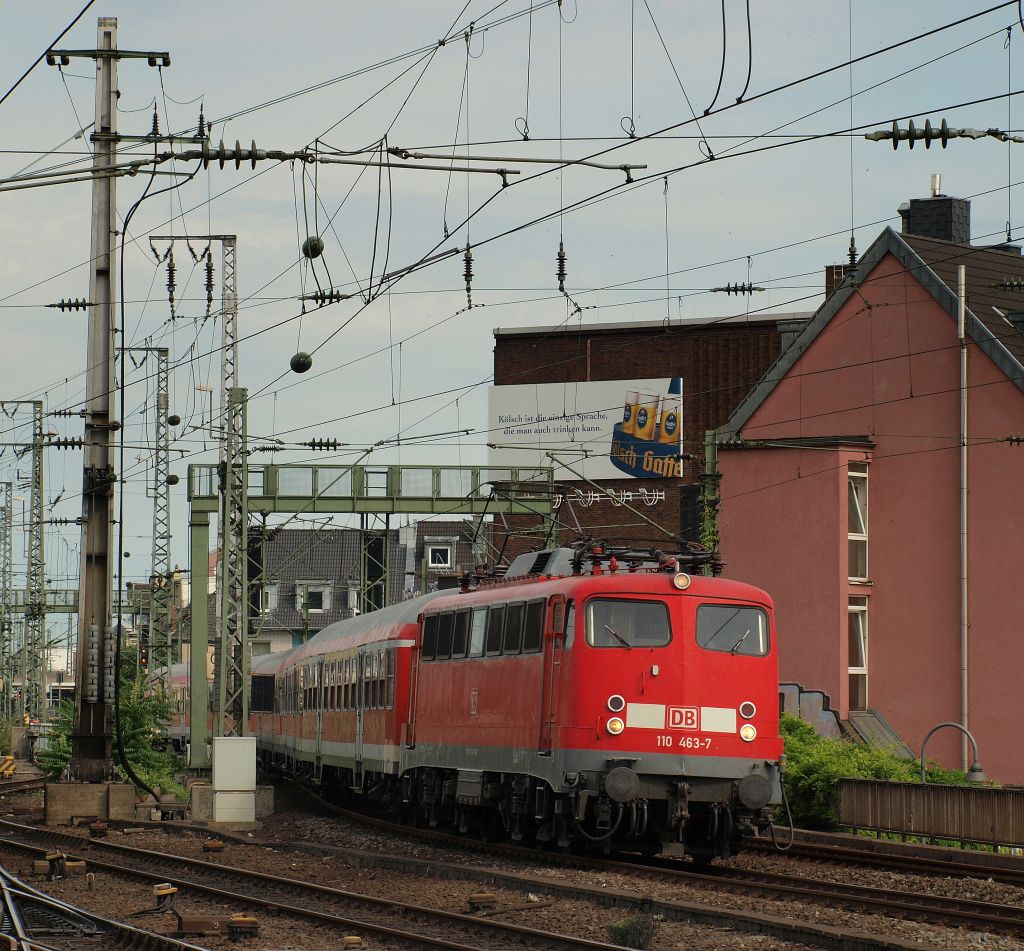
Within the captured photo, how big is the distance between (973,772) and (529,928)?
512 inches

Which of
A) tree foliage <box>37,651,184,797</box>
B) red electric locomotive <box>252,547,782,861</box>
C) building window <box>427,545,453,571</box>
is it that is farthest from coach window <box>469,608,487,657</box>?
building window <box>427,545,453,571</box>

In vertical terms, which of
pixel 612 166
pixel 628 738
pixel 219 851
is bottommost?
pixel 219 851

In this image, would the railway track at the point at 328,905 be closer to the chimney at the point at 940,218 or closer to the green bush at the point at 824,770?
the green bush at the point at 824,770

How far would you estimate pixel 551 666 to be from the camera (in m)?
19.3

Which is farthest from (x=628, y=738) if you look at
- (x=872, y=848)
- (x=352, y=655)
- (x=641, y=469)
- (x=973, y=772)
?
(x=641, y=469)

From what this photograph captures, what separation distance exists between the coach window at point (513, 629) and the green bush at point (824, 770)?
176 inches

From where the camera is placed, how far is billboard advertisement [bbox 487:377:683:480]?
7175 centimetres

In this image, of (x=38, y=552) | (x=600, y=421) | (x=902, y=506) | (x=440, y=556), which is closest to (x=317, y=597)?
(x=440, y=556)

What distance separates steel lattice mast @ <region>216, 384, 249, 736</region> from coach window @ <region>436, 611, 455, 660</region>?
9638 millimetres

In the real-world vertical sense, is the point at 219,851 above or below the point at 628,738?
below

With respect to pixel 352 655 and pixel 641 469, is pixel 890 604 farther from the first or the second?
pixel 641 469

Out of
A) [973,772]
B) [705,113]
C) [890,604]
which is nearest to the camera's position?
[705,113]

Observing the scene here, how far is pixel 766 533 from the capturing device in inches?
1427

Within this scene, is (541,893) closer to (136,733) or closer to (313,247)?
(313,247)
